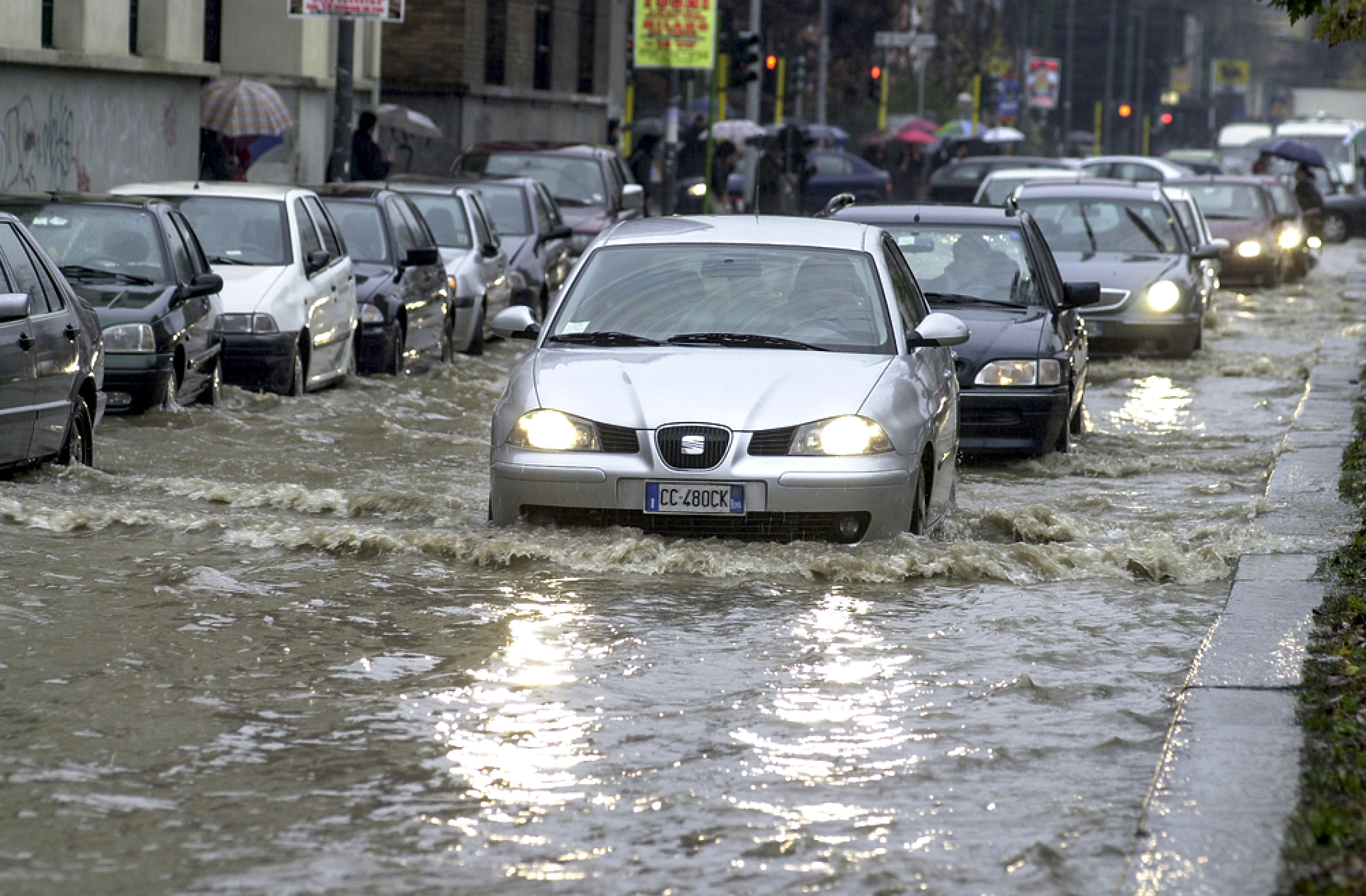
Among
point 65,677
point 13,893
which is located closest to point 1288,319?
point 65,677

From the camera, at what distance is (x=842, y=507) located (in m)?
8.45

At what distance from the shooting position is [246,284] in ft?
50.1

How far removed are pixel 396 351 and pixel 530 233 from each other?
538cm

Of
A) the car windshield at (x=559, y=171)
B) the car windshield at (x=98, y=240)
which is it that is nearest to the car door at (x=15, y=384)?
A: the car windshield at (x=98, y=240)

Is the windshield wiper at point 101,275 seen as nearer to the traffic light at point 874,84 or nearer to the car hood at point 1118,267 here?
the car hood at point 1118,267

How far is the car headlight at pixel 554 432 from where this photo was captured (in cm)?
854

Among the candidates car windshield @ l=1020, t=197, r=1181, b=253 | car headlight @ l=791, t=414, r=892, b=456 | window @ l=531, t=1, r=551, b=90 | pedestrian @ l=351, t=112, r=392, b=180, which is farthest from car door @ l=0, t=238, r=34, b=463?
window @ l=531, t=1, r=551, b=90

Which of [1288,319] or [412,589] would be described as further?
[1288,319]

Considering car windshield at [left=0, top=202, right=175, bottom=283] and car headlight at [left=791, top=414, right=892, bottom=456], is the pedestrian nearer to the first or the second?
car windshield at [left=0, top=202, right=175, bottom=283]

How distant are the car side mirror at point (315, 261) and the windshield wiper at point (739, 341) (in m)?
6.90

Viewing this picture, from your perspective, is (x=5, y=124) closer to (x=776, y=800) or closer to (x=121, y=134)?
(x=121, y=134)

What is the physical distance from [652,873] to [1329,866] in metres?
1.36

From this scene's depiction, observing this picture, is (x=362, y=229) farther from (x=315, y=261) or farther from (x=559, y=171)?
(x=559, y=171)

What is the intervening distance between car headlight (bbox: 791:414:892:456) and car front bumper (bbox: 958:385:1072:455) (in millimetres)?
4228
